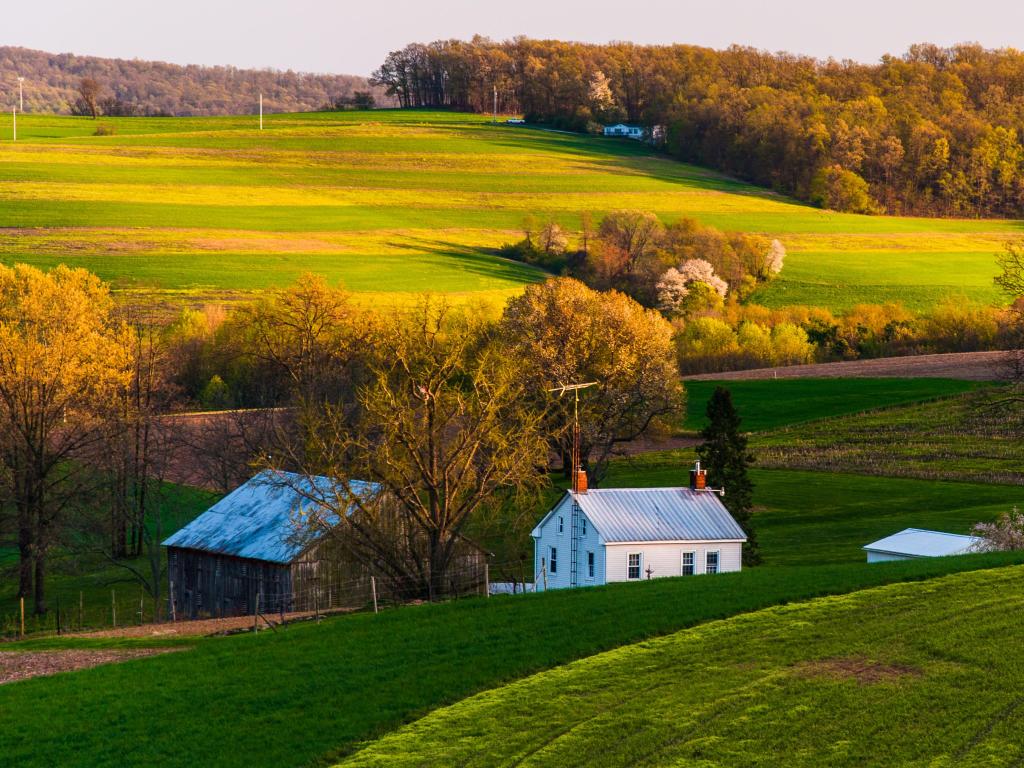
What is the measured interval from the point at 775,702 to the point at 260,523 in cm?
2992

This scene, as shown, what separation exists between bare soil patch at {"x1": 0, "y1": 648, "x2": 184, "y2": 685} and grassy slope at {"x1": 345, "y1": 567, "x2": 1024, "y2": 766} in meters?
12.0

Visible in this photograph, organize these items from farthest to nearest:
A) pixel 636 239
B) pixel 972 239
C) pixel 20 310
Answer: pixel 972 239 < pixel 636 239 < pixel 20 310

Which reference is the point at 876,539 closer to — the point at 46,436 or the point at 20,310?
the point at 46,436

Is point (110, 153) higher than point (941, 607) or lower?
higher

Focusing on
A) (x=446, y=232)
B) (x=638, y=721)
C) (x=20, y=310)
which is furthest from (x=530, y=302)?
(x=446, y=232)

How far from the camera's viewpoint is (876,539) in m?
53.9

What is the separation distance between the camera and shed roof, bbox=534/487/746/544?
46.7 m

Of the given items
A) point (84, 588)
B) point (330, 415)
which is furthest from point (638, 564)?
point (84, 588)

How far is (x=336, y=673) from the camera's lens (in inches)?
1102

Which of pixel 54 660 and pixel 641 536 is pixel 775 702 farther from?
pixel 641 536

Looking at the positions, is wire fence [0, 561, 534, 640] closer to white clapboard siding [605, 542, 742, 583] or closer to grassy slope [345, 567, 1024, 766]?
white clapboard siding [605, 542, 742, 583]

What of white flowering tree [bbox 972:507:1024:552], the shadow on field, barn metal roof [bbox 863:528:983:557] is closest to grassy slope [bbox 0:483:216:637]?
barn metal roof [bbox 863:528:983:557]

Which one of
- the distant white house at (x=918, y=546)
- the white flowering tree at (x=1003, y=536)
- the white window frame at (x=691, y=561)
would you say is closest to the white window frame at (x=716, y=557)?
the white window frame at (x=691, y=561)

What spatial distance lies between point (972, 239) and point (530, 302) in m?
95.4
